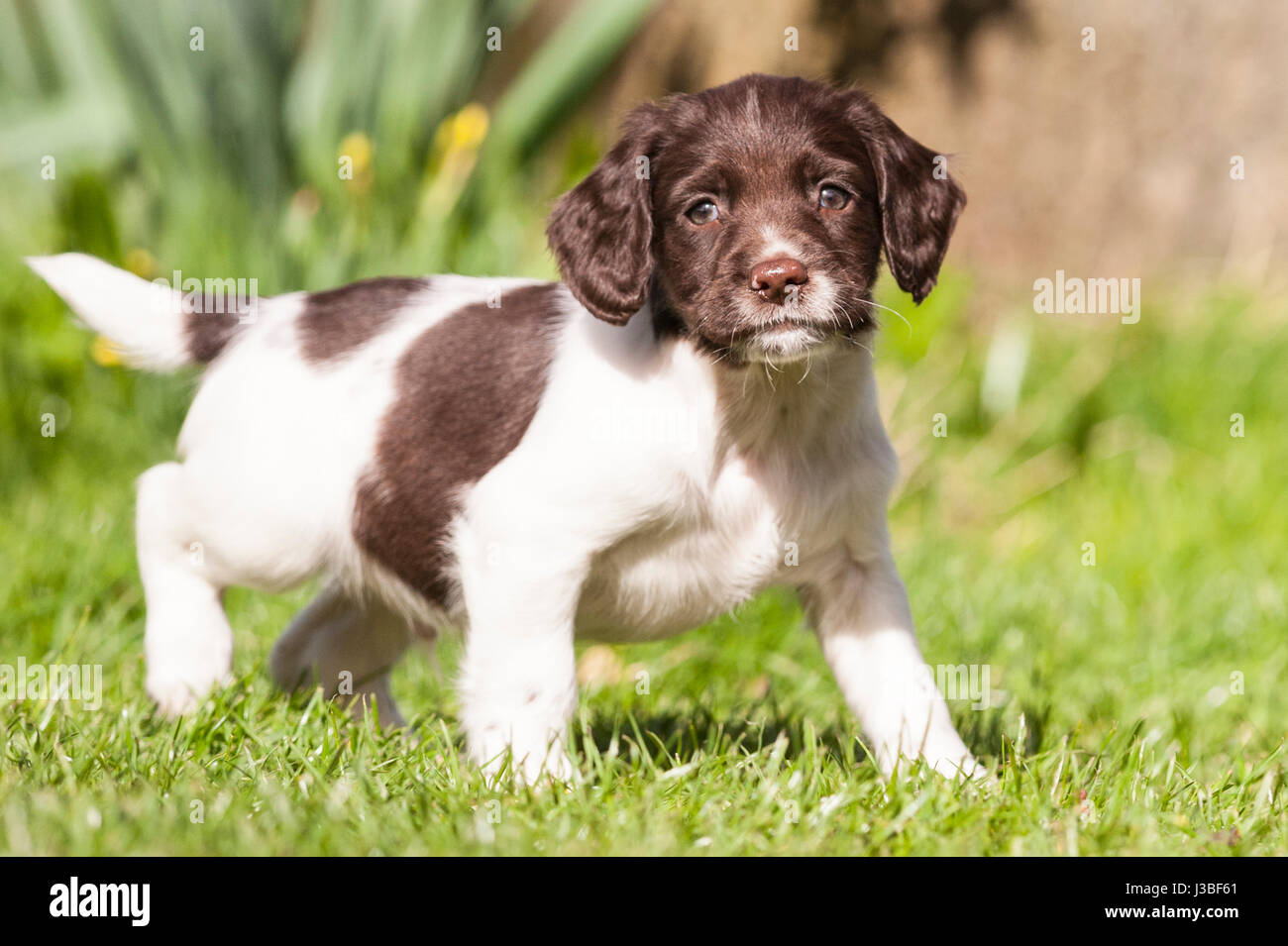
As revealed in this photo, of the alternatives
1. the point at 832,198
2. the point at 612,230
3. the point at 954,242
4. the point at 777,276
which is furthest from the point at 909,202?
the point at 954,242

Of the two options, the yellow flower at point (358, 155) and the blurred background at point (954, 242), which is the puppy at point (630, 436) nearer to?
the blurred background at point (954, 242)

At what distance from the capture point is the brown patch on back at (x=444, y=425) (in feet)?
10.6

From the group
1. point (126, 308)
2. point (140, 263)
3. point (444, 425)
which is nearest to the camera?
point (444, 425)

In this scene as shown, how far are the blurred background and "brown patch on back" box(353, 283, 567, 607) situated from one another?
1.02 m

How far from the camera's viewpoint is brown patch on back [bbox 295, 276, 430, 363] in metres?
3.52

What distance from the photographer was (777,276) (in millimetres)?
2736

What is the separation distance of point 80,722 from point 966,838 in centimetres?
181

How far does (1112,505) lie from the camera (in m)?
6.10

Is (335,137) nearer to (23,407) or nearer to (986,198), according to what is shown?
(23,407)

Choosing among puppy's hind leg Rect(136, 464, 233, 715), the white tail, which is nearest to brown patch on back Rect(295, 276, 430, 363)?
the white tail

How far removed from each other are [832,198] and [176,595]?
5.90 feet

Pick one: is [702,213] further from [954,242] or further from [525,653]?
[954,242]

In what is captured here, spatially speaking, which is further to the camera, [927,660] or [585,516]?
[927,660]

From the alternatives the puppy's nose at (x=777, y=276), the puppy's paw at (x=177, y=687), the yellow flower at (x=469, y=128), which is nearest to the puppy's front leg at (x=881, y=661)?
the puppy's nose at (x=777, y=276)
